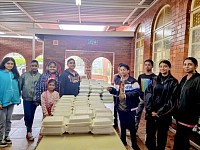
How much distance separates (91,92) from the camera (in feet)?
11.4

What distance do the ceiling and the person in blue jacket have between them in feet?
9.41

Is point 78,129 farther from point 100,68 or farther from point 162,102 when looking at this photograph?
point 100,68

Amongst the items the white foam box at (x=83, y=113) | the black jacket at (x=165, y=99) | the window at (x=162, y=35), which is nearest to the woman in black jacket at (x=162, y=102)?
the black jacket at (x=165, y=99)

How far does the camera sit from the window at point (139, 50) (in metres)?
7.43

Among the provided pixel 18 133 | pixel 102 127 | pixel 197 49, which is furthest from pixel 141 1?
pixel 102 127

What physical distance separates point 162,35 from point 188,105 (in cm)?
342

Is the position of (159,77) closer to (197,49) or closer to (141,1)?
(197,49)

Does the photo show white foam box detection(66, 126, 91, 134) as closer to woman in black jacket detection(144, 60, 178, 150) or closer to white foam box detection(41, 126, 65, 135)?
white foam box detection(41, 126, 65, 135)

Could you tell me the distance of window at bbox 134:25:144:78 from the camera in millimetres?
7430

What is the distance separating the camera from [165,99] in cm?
279

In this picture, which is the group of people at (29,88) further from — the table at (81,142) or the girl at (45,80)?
the table at (81,142)

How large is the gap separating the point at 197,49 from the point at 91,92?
6.57 ft

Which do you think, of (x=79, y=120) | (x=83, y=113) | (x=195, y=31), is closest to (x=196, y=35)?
(x=195, y=31)

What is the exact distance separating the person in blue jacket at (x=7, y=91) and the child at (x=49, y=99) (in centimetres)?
67
